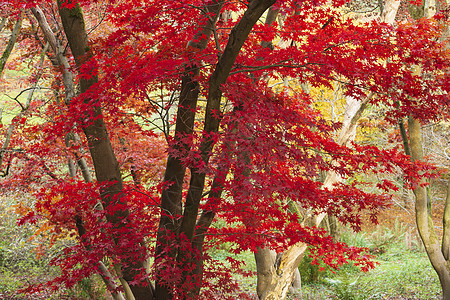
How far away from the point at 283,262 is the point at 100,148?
12.3 ft

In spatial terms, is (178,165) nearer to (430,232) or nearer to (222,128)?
(222,128)

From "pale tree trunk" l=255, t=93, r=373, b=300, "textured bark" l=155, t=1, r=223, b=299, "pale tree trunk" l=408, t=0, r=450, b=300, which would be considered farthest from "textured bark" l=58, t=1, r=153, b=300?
"pale tree trunk" l=408, t=0, r=450, b=300

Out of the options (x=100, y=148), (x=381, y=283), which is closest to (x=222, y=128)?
(x=100, y=148)

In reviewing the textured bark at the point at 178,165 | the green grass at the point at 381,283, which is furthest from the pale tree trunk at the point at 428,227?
the textured bark at the point at 178,165

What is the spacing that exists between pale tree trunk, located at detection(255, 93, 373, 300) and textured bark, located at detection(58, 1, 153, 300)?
2406mm

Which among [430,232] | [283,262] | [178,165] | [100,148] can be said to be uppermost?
[100,148]

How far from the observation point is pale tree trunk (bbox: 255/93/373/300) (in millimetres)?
6023

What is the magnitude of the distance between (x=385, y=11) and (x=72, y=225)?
6.02 metres

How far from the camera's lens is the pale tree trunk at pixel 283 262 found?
6023mm

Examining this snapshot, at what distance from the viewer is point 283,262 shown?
6.15 m

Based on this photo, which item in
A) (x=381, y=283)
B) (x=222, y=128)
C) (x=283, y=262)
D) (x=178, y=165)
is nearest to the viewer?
(x=178, y=165)

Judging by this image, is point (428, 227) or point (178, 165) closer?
point (178, 165)

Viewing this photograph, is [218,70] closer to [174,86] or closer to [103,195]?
[174,86]

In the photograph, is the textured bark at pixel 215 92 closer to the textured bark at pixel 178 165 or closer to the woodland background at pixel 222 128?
the woodland background at pixel 222 128
